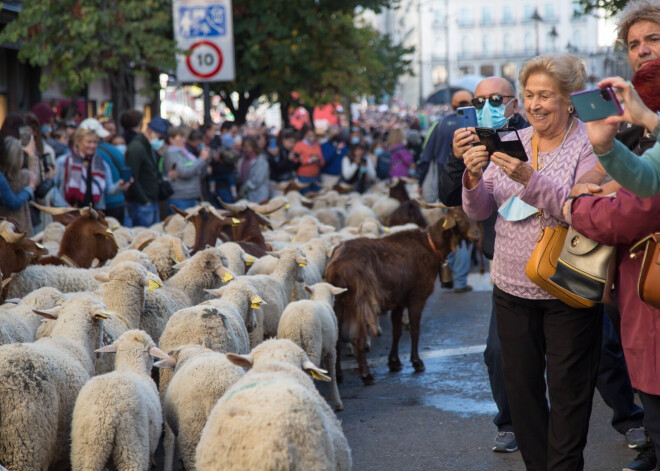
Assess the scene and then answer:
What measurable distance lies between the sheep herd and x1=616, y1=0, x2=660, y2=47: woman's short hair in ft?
6.80

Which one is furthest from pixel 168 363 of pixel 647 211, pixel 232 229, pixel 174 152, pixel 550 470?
pixel 174 152

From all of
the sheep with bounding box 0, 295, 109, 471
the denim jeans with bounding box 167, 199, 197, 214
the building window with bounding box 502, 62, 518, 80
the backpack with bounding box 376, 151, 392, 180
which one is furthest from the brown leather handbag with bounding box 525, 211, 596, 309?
the building window with bounding box 502, 62, 518, 80

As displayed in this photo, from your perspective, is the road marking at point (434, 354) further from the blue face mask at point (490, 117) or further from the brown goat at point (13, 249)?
the blue face mask at point (490, 117)

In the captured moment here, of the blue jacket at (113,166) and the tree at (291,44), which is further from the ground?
the tree at (291,44)

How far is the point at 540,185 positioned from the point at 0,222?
4650 millimetres

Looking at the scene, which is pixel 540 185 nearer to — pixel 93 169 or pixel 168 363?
pixel 168 363

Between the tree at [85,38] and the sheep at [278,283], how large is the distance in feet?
19.9

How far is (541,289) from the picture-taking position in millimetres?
3705

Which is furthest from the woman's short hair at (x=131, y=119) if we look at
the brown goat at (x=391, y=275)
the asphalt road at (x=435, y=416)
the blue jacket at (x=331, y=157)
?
the blue jacket at (x=331, y=157)

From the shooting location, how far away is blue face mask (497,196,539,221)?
148 inches

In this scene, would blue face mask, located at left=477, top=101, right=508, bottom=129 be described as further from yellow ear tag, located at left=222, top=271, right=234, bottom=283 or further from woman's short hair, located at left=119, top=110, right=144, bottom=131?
woman's short hair, located at left=119, top=110, right=144, bottom=131

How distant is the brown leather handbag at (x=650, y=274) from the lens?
3035 millimetres

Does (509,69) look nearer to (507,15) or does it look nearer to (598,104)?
(507,15)

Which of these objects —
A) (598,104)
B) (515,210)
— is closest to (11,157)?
(515,210)
